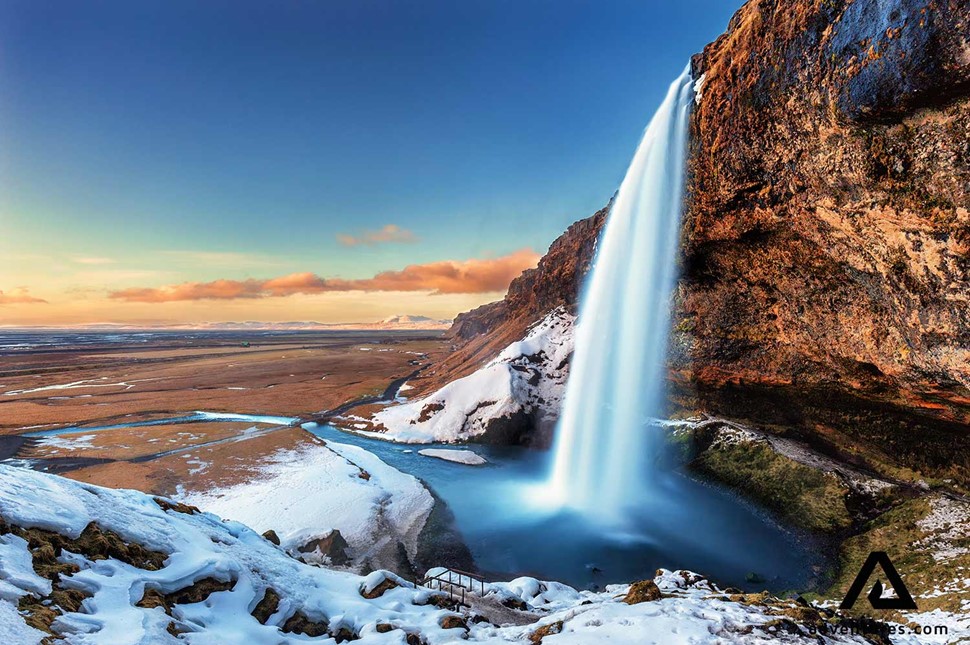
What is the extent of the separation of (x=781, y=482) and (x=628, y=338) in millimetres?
12561

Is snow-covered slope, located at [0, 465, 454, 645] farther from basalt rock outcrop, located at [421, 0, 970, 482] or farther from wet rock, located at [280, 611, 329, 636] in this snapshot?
basalt rock outcrop, located at [421, 0, 970, 482]

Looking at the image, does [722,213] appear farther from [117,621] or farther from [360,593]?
[117,621]

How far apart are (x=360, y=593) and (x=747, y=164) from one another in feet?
77.3

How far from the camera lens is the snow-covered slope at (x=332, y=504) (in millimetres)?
18719

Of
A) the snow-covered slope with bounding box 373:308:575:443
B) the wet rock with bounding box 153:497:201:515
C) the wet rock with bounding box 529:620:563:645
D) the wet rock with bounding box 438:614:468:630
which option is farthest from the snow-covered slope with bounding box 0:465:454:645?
the snow-covered slope with bounding box 373:308:575:443

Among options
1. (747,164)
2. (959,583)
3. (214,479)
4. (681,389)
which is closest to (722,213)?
(747,164)

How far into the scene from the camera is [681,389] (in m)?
31.5

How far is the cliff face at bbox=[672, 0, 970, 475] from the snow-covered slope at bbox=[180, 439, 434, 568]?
22156mm

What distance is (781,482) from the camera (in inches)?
951

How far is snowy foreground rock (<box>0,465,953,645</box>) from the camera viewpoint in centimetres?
736

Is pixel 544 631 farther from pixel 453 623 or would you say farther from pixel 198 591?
pixel 198 591

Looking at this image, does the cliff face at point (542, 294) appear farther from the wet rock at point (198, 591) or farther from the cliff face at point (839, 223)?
the wet rock at point (198, 591)

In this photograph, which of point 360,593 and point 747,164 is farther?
point 747,164

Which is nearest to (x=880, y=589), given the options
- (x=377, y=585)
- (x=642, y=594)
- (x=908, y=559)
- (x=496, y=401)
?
(x=908, y=559)
